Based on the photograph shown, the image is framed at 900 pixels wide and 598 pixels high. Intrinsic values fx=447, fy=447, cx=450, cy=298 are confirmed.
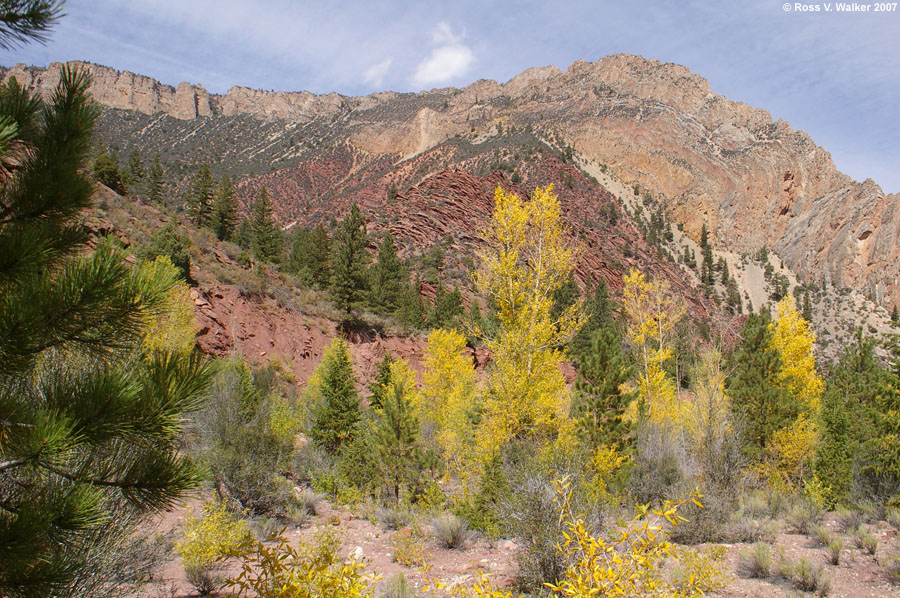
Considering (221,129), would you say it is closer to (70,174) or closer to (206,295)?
(206,295)

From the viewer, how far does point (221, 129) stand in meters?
128

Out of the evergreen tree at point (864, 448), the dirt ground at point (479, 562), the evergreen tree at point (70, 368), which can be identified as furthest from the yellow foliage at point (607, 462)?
the evergreen tree at point (70, 368)

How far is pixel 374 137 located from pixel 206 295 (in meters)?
100

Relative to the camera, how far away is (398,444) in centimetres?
1320

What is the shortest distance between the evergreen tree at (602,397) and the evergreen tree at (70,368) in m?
13.3

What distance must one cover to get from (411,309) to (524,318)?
91.7 ft

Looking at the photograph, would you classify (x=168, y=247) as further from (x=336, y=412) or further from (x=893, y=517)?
(x=893, y=517)

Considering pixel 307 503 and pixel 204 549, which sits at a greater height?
pixel 204 549

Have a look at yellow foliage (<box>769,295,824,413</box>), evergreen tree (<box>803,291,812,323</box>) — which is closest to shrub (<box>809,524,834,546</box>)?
yellow foliage (<box>769,295,824,413</box>)

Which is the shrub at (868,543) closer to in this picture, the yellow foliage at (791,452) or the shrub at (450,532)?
the yellow foliage at (791,452)

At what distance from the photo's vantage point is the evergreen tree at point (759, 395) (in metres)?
15.3

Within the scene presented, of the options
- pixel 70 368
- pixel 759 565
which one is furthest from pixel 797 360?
pixel 70 368

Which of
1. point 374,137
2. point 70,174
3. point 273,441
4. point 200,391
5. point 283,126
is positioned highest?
point 283,126

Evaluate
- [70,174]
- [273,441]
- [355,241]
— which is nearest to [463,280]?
[355,241]
